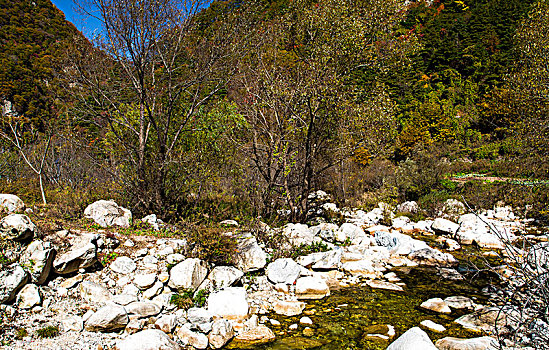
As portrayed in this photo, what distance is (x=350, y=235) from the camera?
11102 millimetres

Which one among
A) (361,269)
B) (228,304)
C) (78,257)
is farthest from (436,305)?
(78,257)

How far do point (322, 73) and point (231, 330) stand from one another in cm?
809

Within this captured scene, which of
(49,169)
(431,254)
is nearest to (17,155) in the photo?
(49,169)

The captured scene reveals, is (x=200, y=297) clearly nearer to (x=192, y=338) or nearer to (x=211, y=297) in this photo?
(x=211, y=297)

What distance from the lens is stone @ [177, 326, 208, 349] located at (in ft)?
16.0

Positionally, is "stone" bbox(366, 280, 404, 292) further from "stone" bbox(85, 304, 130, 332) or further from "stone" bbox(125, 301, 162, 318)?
"stone" bbox(85, 304, 130, 332)

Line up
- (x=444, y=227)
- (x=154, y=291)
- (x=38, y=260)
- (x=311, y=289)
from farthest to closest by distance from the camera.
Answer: (x=444, y=227) → (x=311, y=289) → (x=154, y=291) → (x=38, y=260)

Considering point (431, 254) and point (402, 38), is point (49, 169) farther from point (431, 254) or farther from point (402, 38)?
point (402, 38)

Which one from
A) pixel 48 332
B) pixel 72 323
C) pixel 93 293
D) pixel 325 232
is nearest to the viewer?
pixel 48 332

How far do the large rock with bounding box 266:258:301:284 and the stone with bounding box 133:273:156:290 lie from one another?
2.60 meters

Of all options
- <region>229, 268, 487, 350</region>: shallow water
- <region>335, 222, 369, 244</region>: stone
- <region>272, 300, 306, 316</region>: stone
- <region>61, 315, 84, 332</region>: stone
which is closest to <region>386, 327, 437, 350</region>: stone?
<region>229, 268, 487, 350</region>: shallow water

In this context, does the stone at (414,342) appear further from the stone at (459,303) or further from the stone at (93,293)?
the stone at (93,293)

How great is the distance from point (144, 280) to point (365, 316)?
14.2 ft

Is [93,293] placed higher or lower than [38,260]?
lower
